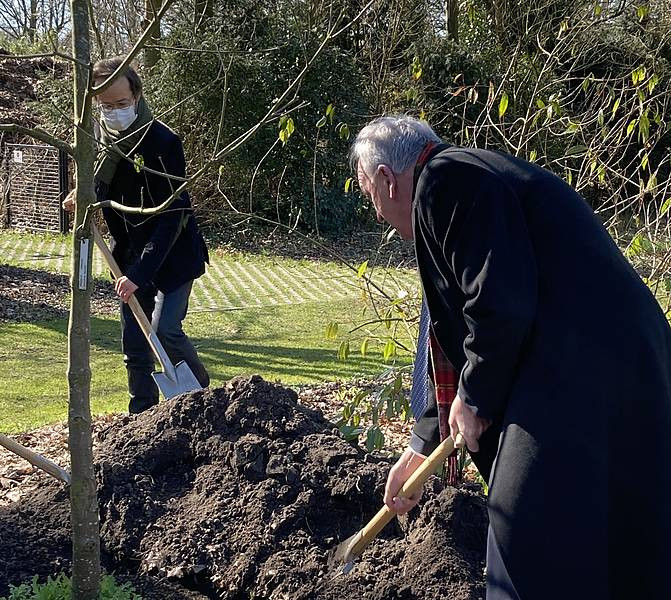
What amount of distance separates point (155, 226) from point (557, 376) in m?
3.47

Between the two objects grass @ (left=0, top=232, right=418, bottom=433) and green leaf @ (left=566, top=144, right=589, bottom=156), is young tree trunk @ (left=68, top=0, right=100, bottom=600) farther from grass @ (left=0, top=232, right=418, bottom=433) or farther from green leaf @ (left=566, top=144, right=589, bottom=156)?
green leaf @ (left=566, top=144, right=589, bottom=156)

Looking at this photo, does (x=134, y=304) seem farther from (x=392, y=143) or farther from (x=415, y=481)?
(x=392, y=143)

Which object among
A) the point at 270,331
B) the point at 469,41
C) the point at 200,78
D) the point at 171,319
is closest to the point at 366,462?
the point at 171,319

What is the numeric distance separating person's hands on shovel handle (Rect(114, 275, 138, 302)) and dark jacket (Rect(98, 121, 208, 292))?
32 millimetres

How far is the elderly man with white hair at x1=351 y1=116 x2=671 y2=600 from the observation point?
2416 mm

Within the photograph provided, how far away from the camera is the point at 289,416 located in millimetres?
4562

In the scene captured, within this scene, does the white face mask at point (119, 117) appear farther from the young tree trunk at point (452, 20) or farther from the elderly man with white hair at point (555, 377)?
the young tree trunk at point (452, 20)

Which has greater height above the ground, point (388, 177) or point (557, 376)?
point (388, 177)

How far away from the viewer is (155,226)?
5.41m

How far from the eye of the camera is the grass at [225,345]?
743cm

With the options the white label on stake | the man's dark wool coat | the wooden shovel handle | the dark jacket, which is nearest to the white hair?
the man's dark wool coat

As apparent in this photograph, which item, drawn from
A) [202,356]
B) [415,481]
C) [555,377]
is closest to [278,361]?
[202,356]

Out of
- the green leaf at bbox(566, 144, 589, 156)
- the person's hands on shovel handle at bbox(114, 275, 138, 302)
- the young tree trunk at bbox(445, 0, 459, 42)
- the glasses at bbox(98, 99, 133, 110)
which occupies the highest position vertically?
the young tree trunk at bbox(445, 0, 459, 42)

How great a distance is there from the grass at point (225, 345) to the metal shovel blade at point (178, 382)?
113cm
